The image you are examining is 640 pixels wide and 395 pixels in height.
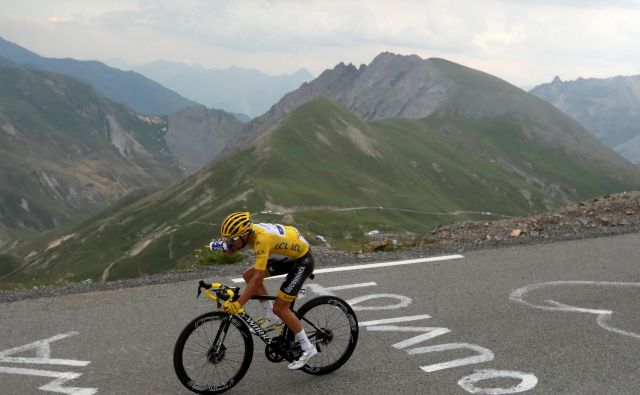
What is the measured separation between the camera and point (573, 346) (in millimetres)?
9820

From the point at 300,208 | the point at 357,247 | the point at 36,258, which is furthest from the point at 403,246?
the point at 36,258

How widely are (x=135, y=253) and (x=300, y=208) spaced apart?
3152 cm

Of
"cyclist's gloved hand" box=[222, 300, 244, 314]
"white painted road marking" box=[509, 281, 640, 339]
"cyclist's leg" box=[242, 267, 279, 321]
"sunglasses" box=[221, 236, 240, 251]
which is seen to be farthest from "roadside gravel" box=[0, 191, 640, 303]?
"sunglasses" box=[221, 236, 240, 251]

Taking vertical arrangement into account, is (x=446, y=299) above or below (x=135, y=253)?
above

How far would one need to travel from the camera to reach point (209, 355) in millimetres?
8484

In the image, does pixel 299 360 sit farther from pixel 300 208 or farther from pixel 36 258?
pixel 36 258

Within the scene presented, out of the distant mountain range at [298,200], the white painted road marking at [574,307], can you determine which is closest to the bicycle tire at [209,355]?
the white painted road marking at [574,307]

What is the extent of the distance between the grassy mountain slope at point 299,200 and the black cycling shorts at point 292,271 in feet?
→ 236

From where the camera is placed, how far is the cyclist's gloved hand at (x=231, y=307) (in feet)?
27.6

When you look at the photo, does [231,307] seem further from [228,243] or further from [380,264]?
[380,264]

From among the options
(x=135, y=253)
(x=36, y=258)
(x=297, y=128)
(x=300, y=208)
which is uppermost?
(x=297, y=128)

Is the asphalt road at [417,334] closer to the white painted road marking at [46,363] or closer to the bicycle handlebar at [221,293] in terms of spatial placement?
the white painted road marking at [46,363]

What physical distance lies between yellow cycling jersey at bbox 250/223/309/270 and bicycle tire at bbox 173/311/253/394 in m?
1.00

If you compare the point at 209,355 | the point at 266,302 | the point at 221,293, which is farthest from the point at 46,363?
the point at 266,302
